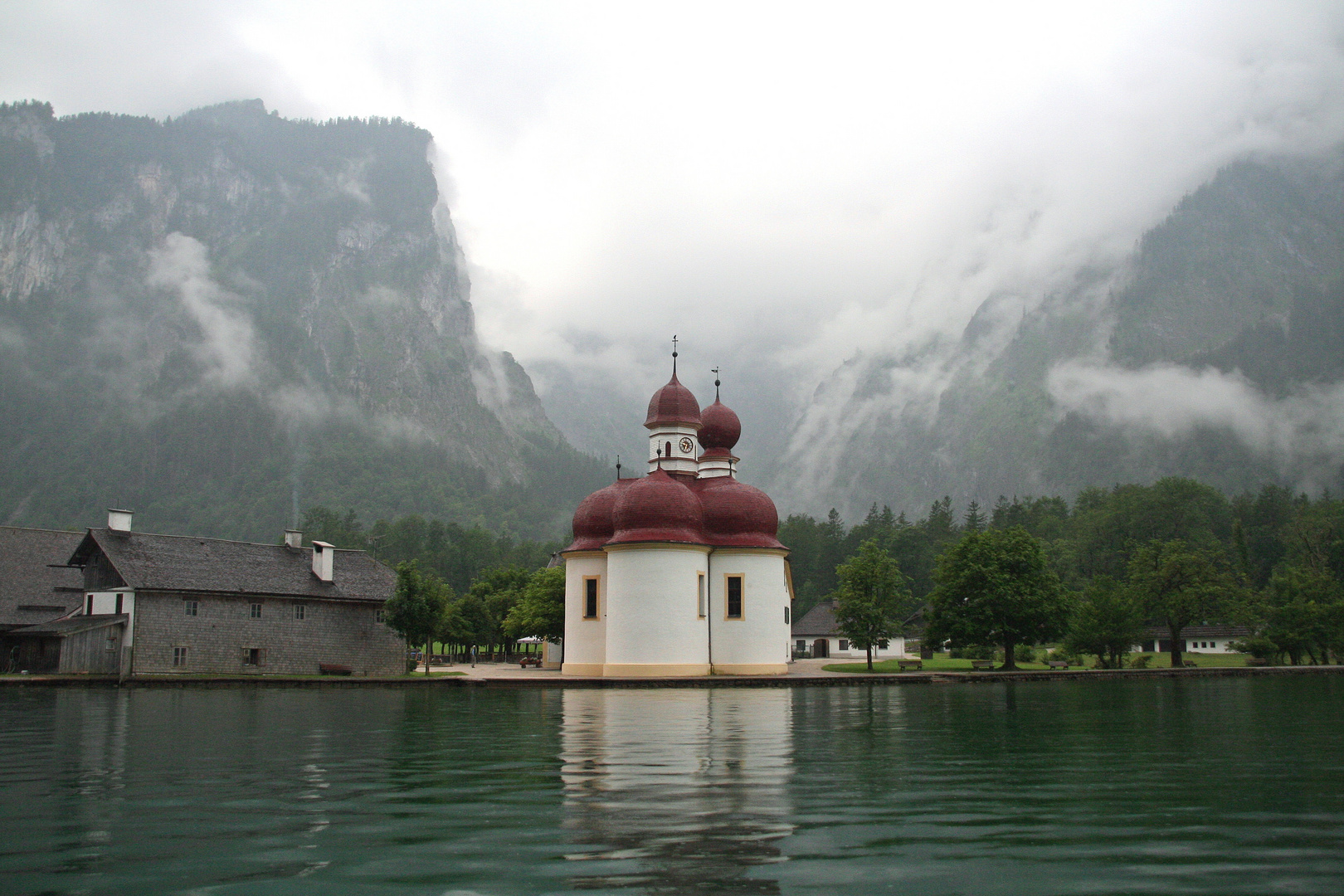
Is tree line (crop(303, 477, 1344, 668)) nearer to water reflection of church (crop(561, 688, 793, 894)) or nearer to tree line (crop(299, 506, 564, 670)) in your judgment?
tree line (crop(299, 506, 564, 670))

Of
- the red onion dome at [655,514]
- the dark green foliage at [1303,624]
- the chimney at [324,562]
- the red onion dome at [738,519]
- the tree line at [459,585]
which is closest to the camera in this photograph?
the red onion dome at [655,514]

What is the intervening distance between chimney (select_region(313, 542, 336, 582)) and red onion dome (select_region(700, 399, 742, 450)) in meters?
20.1

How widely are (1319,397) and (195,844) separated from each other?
8648 inches

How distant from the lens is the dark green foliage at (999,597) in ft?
179

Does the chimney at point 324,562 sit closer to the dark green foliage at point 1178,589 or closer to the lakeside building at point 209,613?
the lakeside building at point 209,613

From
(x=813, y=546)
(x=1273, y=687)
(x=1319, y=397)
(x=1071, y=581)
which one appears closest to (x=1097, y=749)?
(x=1273, y=687)

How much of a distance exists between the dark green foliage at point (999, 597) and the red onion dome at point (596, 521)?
58.8 feet

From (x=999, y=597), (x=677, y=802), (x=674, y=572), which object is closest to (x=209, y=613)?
(x=674, y=572)

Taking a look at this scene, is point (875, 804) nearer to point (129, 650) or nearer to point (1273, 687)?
point (1273, 687)

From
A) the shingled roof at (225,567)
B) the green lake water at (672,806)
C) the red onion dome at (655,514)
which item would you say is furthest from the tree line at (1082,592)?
the green lake water at (672,806)

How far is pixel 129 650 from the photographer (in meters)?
46.6

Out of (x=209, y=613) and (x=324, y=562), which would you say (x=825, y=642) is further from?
(x=209, y=613)

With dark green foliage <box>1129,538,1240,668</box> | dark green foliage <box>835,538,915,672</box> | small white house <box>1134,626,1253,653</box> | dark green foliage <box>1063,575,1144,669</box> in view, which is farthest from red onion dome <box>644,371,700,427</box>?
small white house <box>1134,626,1253,653</box>

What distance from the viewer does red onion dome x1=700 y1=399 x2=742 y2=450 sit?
5781cm
